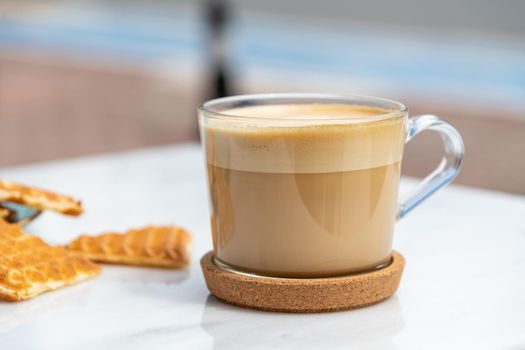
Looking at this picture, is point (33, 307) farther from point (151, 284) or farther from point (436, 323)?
point (436, 323)

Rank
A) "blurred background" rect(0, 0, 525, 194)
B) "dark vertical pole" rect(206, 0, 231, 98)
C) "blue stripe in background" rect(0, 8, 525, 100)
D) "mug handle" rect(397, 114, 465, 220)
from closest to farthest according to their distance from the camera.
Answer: "mug handle" rect(397, 114, 465, 220) → "dark vertical pole" rect(206, 0, 231, 98) → "blurred background" rect(0, 0, 525, 194) → "blue stripe in background" rect(0, 8, 525, 100)

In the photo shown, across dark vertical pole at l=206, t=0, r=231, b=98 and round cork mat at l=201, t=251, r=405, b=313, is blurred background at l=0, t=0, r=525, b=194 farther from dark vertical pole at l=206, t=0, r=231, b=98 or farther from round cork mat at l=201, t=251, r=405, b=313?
round cork mat at l=201, t=251, r=405, b=313

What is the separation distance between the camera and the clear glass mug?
0.76 meters

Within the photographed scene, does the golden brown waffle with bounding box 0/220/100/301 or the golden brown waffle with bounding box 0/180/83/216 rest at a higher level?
the golden brown waffle with bounding box 0/180/83/216

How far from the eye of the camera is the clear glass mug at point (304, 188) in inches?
30.0

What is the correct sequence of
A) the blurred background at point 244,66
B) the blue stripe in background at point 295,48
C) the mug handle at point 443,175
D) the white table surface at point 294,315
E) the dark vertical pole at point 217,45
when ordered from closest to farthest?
1. the white table surface at point 294,315
2. the mug handle at point 443,175
3. the dark vertical pole at point 217,45
4. the blurred background at point 244,66
5. the blue stripe in background at point 295,48

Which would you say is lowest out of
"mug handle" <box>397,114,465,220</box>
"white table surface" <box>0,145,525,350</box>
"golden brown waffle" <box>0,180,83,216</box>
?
"white table surface" <box>0,145,525,350</box>

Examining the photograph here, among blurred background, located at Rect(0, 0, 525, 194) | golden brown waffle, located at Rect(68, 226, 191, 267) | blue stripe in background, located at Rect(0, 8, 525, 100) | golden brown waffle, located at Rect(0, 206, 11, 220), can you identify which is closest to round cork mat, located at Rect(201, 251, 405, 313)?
golden brown waffle, located at Rect(68, 226, 191, 267)

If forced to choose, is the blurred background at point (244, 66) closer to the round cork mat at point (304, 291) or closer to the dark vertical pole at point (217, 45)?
the dark vertical pole at point (217, 45)

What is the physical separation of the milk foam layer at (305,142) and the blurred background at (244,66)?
132 inches

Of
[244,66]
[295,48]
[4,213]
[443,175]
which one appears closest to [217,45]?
[4,213]

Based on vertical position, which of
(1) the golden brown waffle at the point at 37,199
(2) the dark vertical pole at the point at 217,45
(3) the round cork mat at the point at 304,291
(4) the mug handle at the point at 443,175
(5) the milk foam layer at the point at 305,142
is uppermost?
(5) the milk foam layer at the point at 305,142

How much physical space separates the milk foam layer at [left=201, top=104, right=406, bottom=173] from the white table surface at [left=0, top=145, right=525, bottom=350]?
137mm

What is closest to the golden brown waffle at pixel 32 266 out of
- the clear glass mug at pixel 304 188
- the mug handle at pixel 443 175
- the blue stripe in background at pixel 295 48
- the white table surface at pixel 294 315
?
the white table surface at pixel 294 315
